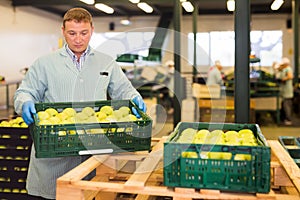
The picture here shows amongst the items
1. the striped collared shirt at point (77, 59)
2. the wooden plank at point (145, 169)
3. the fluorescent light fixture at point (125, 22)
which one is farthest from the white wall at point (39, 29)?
the wooden plank at point (145, 169)

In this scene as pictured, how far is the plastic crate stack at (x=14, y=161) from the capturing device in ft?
11.2

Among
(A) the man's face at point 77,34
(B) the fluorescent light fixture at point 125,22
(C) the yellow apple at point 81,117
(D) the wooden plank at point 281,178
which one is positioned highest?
(B) the fluorescent light fixture at point 125,22

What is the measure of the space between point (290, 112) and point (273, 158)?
8307 millimetres

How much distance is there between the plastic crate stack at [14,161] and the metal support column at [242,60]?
188cm

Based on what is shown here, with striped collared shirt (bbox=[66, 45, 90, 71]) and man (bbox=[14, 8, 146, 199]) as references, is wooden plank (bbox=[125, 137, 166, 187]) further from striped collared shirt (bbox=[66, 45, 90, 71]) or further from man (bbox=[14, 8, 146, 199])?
striped collared shirt (bbox=[66, 45, 90, 71])

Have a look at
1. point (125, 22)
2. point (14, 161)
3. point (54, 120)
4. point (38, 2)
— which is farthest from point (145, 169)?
point (125, 22)

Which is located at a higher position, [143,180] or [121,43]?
[121,43]

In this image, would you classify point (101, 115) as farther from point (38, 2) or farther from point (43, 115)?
point (38, 2)

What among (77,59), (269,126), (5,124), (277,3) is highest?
(277,3)

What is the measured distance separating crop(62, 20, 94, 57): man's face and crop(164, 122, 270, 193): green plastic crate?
1.00 meters

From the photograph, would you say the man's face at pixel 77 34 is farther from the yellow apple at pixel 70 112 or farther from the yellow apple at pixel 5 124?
the yellow apple at pixel 5 124

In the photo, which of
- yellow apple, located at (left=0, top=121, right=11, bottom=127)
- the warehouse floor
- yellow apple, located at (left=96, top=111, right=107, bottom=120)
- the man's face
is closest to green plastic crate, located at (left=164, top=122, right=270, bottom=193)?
yellow apple, located at (left=96, top=111, right=107, bottom=120)

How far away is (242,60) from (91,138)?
4.39 feet

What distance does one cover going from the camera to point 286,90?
31.8 ft
